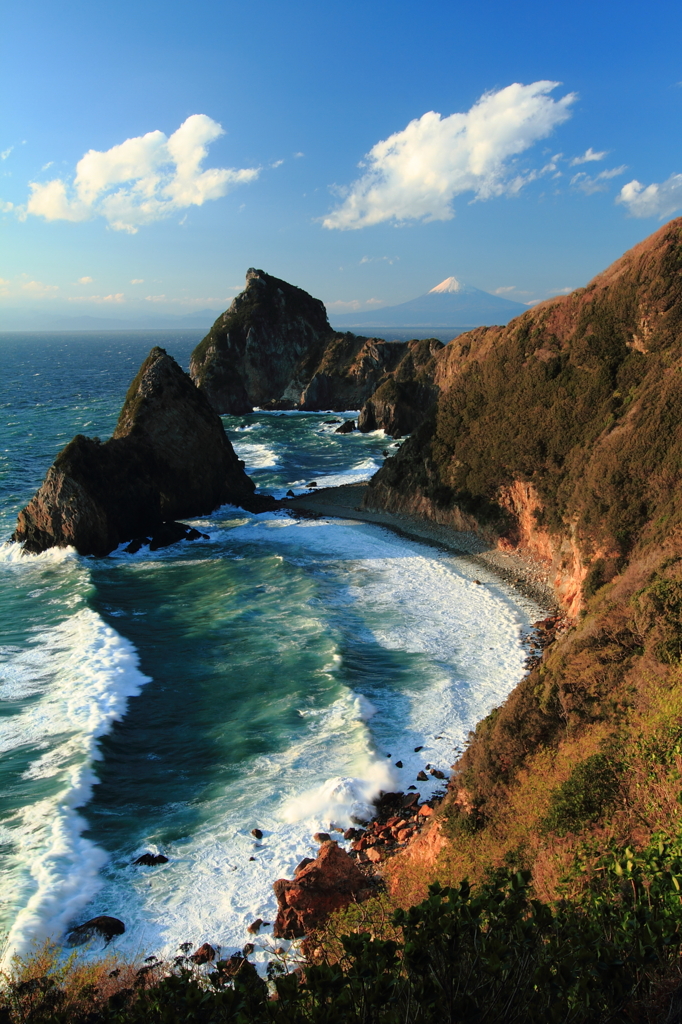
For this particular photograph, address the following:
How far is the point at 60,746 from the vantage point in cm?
1856

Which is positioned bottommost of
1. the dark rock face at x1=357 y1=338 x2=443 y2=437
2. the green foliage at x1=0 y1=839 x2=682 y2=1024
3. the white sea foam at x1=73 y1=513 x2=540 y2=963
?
the white sea foam at x1=73 y1=513 x2=540 y2=963

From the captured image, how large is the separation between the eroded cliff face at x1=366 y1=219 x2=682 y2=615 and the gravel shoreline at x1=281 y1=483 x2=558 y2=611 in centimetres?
67

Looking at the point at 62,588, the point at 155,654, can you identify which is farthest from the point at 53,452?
the point at 155,654

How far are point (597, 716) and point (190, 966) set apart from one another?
9459mm

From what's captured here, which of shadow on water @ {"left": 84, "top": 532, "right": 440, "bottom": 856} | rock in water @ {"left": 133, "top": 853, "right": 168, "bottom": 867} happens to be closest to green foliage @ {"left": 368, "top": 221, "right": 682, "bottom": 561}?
shadow on water @ {"left": 84, "top": 532, "right": 440, "bottom": 856}

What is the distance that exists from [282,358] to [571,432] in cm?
8330

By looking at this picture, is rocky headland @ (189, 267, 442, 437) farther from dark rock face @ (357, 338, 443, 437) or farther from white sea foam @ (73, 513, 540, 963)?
white sea foam @ (73, 513, 540, 963)

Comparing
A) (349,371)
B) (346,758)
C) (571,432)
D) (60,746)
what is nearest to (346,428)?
(349,371)

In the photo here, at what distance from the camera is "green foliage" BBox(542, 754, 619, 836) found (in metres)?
10.9

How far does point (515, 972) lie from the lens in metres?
6.36

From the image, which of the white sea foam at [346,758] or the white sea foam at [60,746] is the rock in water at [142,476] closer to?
the white sea foam at [60,746]

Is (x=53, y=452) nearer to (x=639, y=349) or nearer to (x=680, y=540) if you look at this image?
(x=639, y=349)

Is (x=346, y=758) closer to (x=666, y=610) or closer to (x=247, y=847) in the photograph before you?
(x=247, y=847)

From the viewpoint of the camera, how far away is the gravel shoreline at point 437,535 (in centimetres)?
3016
